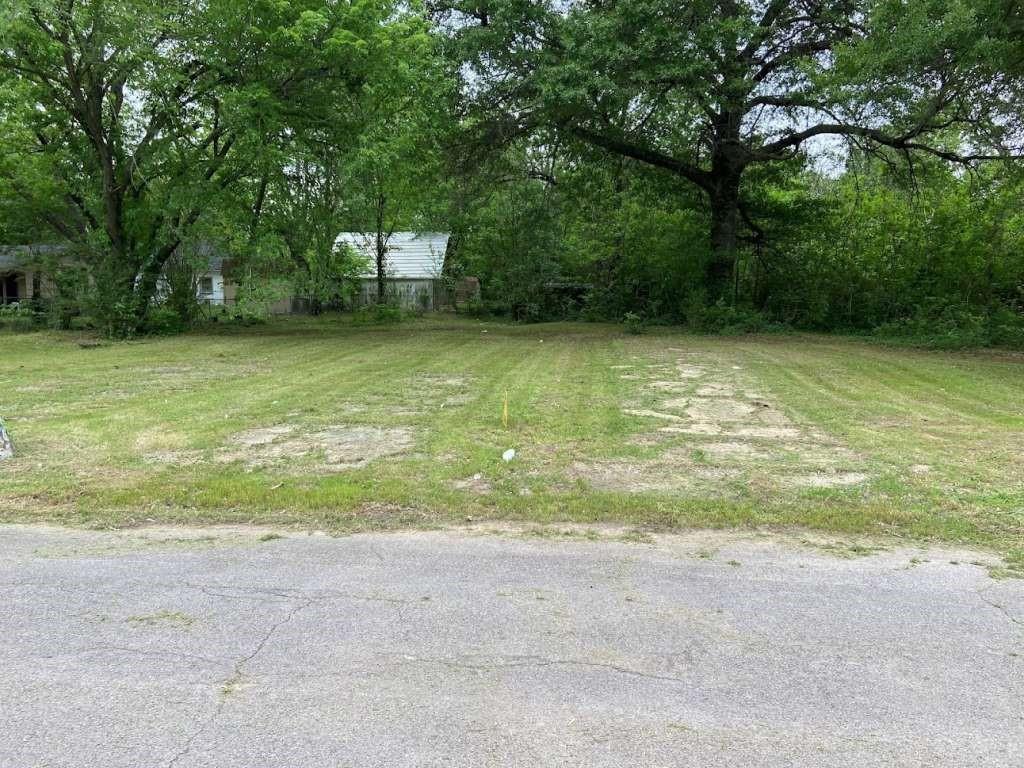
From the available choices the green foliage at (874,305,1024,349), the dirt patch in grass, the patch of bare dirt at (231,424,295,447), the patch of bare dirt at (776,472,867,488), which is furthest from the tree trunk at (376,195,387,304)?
the patch of bare dirt at (776,472,867,488)

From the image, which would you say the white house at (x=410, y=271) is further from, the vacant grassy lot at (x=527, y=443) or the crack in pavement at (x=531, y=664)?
the crack in pavement at (x=531, y=664)

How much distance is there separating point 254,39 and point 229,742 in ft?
59.7

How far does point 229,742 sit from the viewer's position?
254 cm

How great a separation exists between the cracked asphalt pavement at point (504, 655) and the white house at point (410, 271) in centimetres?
3148

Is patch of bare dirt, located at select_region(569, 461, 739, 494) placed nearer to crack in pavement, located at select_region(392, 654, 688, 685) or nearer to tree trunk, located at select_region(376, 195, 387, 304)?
crack in pavement, located at select_region(392, 654, 688, 685)

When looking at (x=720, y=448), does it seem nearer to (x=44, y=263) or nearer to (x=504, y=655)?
(x=504, y=655)

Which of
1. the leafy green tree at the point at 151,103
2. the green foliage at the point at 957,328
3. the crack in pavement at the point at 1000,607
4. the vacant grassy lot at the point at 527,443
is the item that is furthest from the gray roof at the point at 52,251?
the crack in pavement at the point at 1000,607

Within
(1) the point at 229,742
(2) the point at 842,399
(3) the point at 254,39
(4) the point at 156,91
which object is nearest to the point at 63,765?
(1) the point at 229,742

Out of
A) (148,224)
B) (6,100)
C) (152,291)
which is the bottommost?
(152,291)

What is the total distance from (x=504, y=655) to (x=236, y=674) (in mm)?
1154

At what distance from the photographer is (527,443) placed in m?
7.37

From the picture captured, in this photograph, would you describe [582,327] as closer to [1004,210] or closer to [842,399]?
[1004,210]

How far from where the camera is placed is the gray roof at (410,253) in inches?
1401

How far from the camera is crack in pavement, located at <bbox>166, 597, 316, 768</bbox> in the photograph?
250 cm
